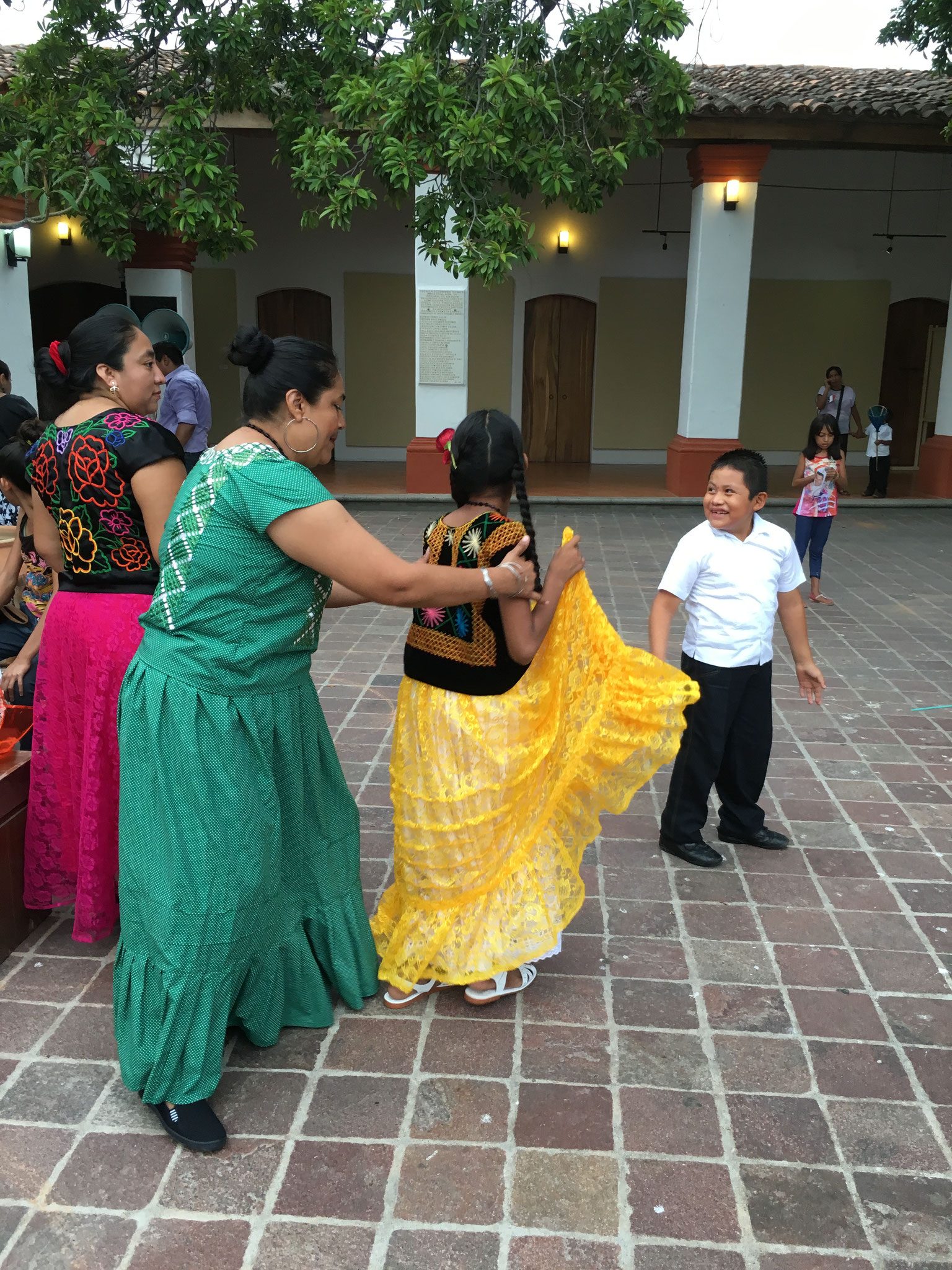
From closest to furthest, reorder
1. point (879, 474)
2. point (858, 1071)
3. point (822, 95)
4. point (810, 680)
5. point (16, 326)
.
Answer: point (858, 1071), point (810, 680), point (16, 326), point (822, 95), point (879, 474)

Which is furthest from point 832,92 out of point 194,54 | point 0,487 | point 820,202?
point 0,487

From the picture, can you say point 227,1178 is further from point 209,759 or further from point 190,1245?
point 209,759

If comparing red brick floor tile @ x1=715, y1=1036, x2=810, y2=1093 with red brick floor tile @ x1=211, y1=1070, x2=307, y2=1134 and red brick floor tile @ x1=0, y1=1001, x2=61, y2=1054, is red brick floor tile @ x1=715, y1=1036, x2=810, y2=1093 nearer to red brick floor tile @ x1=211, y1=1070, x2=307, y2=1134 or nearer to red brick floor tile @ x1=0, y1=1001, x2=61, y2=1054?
red brick floor tile @ x1=211, y1=1070, x2=307, y2=1134

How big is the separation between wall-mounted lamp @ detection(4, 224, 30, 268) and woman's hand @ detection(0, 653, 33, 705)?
28.6 feet

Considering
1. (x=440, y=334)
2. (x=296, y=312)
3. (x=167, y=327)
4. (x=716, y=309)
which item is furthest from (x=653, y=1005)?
(x=296, y=312)

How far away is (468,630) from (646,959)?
123 centimetres

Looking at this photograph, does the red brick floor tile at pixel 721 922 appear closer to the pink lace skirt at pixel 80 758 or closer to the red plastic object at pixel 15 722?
the pink lace skirt at pixel 80 758

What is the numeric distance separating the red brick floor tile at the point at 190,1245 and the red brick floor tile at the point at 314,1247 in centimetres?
4

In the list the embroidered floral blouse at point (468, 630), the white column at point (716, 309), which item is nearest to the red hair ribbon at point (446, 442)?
the embroidered floral blouse at point (468, 630)

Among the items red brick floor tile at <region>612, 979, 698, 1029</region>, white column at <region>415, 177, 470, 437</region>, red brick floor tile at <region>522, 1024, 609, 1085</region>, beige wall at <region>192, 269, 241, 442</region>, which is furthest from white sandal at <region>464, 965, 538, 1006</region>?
beige wall at <region>192, 269, 241, 442</region>

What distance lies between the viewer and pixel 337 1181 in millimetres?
2236

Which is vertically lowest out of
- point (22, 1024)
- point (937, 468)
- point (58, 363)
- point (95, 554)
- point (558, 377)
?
point (22, 1024)

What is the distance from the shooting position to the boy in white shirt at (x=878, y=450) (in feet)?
42.6

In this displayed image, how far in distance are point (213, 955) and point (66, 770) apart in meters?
1.09
